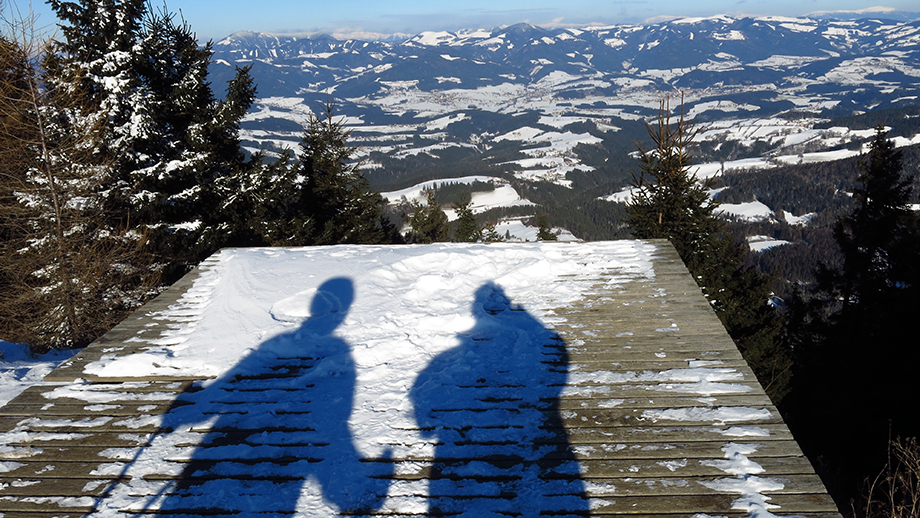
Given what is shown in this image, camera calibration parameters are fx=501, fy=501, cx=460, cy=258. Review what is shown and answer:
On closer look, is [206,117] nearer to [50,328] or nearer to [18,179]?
[18,179]

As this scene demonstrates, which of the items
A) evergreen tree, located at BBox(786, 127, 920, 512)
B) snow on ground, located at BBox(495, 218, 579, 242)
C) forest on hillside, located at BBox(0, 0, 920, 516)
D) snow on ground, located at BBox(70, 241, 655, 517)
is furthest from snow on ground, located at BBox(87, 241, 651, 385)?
snow on ground, located at BBox(495, 218, 579, 242)

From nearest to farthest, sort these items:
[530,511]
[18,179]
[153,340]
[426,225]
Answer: [530,511], [153,340], [18,179], [426,225]

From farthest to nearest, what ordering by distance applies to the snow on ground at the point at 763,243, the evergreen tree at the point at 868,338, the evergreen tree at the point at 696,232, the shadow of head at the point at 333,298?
the snow on ground at the point at 763,243, the evergreen tree at the point at 868,338, the evergreen tree at the point at 696,232, the shadow of head at the point at 333,298

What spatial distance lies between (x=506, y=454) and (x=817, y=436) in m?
21.1

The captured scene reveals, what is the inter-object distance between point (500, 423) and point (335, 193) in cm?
1971

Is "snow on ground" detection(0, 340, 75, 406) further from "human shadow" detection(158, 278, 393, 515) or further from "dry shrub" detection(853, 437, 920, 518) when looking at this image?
"dry shrub" detection(853, 437, 920, 518)

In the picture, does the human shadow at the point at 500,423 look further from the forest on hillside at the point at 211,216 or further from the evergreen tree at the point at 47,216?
the evergreen tree at the point at 47,216

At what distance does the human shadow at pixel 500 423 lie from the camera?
13.3 feet

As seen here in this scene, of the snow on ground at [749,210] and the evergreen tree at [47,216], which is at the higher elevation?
the evergreen tree at [47,216]

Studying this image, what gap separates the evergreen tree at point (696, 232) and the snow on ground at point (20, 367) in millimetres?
16377

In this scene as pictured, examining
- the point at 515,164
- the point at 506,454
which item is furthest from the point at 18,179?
the point at 515,164

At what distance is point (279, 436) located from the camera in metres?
4.85

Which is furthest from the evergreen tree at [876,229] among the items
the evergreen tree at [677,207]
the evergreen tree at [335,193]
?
the evergreen tree at [335,193]

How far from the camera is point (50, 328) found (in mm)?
13227
